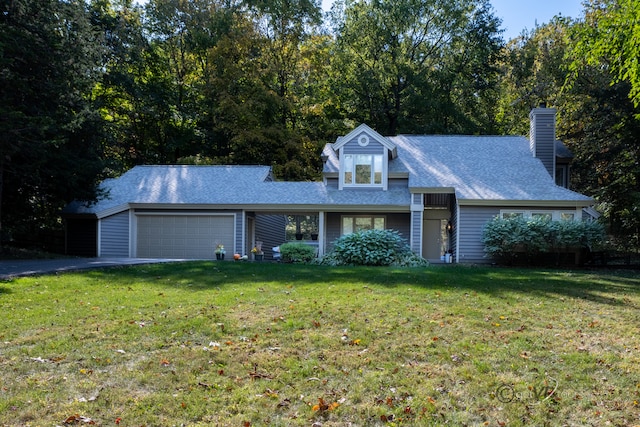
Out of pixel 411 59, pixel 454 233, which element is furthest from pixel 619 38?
pixel 411 59

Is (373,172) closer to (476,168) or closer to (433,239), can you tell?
(433,239)

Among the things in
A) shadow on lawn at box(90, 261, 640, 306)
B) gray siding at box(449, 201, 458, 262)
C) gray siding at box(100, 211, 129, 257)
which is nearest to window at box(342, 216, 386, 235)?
gray siding at box(449, 201, 458, 262)

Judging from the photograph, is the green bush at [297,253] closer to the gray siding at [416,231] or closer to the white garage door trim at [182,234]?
the white garage door trim at [182,234]

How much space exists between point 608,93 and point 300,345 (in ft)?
60.5

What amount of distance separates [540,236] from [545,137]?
6.65 metres

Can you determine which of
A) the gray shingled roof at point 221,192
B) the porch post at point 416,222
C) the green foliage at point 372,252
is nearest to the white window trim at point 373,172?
the gray shingled roof at point 221,192

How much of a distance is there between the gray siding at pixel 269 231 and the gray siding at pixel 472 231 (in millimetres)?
8539

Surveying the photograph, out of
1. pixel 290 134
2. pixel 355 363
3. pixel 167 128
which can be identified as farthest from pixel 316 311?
pixel 167 128

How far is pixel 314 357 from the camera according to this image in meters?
5.43

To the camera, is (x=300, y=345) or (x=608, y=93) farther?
(x=608, y=93)

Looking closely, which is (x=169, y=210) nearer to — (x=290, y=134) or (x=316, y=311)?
(x=290, y=134)

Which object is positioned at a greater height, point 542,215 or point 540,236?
point 542,215

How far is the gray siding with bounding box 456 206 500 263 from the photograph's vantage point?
17.9 m

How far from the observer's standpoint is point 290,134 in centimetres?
2850
